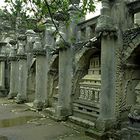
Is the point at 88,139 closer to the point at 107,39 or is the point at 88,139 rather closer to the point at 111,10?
the point at 107,39

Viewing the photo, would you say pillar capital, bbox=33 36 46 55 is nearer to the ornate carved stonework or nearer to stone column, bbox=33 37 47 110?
stone column, bbox=33 37 47 110

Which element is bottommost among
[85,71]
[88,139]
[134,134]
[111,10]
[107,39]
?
[88,139]

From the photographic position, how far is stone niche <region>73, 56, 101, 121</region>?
10945mm

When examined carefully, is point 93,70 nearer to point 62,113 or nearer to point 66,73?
point 66,73

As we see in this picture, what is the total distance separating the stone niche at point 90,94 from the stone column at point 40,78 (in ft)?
11.2

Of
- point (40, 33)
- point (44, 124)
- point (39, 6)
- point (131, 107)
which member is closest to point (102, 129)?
point (131, 107)

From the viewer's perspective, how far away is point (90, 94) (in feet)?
37.5

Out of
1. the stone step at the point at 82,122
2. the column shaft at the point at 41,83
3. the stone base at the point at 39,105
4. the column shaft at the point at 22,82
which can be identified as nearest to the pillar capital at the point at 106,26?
the stone step at the point at 82,122

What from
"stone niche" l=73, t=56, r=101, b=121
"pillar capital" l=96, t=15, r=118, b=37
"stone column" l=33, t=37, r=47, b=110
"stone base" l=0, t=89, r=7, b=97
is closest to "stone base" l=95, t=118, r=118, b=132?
"stone niche" l=73, t=56, r=101, b=121

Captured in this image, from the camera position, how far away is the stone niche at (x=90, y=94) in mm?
10945

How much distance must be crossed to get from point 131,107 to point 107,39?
2.49 meters

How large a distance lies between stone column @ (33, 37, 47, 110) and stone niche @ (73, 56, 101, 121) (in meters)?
3.40

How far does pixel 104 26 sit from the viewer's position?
904 cm

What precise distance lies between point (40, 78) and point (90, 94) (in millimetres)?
4413
